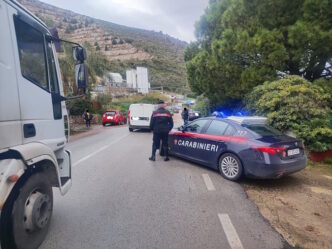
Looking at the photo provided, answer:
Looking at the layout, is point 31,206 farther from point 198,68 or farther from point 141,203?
point 198,68

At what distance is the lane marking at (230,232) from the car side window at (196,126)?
11.3 feet

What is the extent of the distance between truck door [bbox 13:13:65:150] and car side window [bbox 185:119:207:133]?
4.27 meters

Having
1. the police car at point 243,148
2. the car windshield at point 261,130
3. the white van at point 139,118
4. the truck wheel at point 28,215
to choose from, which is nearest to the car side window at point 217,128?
the police car at point 243,148

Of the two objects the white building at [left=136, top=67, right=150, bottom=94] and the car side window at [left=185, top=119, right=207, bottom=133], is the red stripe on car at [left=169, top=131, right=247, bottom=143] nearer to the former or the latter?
the car side window at [left=185, top=119, right=207, bottom=133]

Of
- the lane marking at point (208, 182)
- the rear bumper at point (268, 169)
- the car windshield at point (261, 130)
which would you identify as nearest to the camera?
the rear bumper at point (268, 169)

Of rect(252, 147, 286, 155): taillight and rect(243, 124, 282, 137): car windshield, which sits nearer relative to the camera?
rect(252, 147, 286, 155): taillight

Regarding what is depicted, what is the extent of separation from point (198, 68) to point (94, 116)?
56.8 ft

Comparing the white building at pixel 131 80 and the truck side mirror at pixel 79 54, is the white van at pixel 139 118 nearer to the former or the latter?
the truck side mirror at pixel 79 54

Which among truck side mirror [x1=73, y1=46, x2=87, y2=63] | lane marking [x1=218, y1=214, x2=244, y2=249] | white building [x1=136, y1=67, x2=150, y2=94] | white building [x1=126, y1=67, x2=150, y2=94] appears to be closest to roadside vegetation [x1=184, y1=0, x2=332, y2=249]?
lane marking [x1=218, y1=214, x2=244, y2=249]

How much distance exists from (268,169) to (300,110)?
12.9 ft

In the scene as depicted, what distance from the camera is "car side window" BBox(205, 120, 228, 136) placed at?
643cm

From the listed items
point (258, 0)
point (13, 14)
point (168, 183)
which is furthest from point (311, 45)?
point (13, 14)

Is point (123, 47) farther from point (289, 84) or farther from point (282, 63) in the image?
point (289, 84)

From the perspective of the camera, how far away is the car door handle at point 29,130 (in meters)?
2.76
